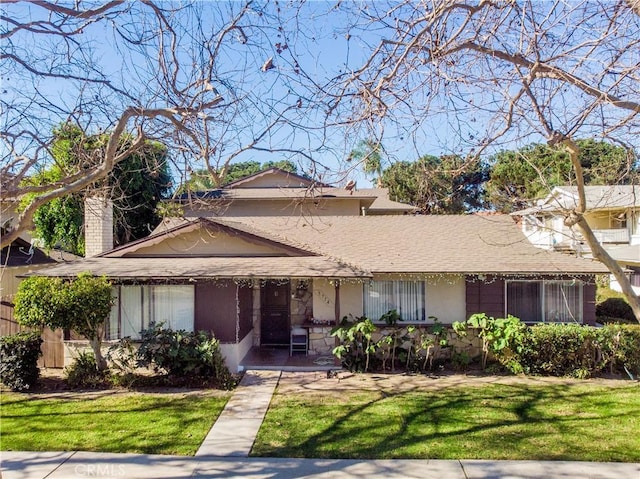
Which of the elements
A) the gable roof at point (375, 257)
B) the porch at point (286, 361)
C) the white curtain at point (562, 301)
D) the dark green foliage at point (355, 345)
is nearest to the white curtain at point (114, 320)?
the gable roof at point (375, 257)

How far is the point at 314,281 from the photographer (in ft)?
42.3

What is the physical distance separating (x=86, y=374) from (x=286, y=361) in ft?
15.8

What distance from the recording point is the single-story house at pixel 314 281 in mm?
11359

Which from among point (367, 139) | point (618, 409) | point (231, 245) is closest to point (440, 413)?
point (618, 409)

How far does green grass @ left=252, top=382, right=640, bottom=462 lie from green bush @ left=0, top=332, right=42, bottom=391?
5576 millimetres

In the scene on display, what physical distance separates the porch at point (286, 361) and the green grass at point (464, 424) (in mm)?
1992

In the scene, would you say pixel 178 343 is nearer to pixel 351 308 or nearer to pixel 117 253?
pixel 117 253

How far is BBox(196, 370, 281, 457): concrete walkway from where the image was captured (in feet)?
22.6

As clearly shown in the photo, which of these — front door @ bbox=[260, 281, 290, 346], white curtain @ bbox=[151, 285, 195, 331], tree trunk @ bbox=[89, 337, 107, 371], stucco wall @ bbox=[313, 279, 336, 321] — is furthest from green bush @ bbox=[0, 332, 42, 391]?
stucco wall @ bbox=[313, 279, 336, 321]

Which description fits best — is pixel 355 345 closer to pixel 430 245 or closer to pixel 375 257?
pixel 375 257

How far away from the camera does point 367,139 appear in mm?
6156

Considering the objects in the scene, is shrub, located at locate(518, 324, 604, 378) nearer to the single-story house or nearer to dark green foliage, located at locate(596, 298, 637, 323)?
the single-story house

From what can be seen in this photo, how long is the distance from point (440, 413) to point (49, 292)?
8450 mm

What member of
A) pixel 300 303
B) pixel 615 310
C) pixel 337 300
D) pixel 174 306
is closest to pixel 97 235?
pixel 174 306
